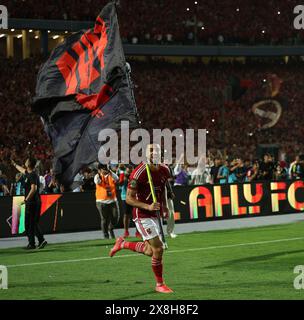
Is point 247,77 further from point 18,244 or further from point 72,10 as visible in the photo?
point 18,244

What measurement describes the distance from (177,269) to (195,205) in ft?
31.7

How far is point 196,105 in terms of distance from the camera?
45.2 meters

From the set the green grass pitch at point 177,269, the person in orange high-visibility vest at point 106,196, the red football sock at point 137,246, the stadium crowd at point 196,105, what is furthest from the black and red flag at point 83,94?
the stadium crowd at point 196,105

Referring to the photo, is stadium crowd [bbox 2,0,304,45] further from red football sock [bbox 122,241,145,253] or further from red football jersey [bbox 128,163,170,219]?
red football jersey [bbox 128,163,170,219]

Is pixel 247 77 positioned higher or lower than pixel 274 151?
higher

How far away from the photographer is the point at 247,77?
50.6m

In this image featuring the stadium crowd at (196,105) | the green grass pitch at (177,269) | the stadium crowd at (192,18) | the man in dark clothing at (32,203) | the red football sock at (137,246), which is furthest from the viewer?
the stadium crowd at (192,18)

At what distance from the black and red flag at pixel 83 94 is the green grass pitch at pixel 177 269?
71.2 inches

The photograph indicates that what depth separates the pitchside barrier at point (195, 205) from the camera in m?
20.3

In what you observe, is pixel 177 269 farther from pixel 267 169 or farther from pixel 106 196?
pixel 267 169

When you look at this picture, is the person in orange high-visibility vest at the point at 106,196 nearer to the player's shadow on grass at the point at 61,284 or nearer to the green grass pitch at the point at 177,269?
the green grass pitch at the point at 177,269

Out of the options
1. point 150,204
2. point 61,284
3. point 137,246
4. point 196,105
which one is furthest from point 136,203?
point 196,105
